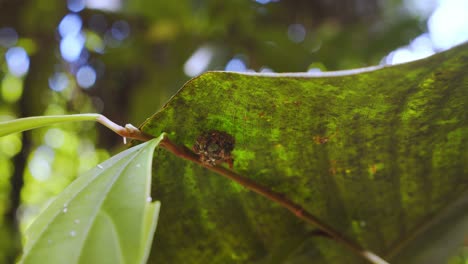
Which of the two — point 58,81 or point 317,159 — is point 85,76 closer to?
point 58,81

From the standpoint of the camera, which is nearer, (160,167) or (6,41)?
(160,167)

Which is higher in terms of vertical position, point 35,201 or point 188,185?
point 188,185

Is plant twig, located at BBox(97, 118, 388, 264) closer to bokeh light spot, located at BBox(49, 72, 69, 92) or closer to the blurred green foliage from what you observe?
the blurred green foliage

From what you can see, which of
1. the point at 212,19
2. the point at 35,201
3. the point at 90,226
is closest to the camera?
the point at 90,226

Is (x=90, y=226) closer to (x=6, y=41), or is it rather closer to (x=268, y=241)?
(x=268, y=241)

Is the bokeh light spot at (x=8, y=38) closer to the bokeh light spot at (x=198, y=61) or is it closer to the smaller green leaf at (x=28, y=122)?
the bokeh light spot at (x=198, y=61)

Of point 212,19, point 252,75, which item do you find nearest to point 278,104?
point 252,75

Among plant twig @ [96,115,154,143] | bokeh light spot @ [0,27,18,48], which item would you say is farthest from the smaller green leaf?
bokeh light spot @ [0,27,18,48]

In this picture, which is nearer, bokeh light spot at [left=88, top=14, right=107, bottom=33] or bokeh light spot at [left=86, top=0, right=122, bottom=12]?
bokeh light spot at [left=86, top=0, right=122, bottom=12]
